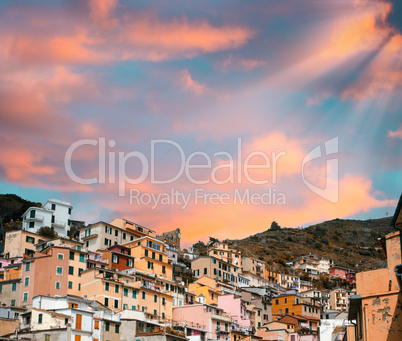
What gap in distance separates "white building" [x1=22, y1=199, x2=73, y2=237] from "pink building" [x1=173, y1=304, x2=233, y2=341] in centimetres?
3552

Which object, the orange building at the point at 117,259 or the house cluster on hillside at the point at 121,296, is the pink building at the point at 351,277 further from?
the orange building at the point at 117,259

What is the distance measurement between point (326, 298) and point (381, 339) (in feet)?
395

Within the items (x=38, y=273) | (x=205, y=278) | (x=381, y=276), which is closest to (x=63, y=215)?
(x=205, y=278)

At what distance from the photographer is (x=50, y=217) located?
112312 millimetres

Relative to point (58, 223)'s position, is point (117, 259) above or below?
below

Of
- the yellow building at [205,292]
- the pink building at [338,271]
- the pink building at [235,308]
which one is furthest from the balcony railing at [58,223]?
the pink building at [338,271]

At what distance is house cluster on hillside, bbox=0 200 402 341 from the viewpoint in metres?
67.6

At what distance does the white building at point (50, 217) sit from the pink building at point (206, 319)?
35.5 m

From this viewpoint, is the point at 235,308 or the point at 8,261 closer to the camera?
the point at 8,261

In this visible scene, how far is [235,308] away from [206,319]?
1323cm

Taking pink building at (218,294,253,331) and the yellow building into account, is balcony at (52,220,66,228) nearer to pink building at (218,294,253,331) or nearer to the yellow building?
the yellow building

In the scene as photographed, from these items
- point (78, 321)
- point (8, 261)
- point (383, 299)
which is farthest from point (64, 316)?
point (383, 299)

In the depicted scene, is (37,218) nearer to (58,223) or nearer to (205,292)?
(58,223)

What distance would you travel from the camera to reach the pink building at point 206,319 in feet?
276
